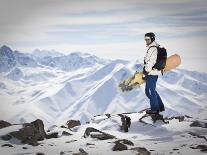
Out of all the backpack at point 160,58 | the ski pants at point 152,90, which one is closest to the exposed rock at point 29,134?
the ski pants at point 152,90

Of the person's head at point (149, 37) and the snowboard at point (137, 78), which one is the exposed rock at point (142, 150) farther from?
the person's head at point (149, 37)

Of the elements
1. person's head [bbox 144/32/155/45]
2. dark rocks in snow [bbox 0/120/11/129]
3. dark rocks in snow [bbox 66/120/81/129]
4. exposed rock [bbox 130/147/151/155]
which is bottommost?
exposed rock [bbox 130/147/151/155]

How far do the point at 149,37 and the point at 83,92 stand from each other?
3.14 ft

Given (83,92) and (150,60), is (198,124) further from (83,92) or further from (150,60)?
(83,92)

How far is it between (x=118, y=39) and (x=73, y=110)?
934 mm

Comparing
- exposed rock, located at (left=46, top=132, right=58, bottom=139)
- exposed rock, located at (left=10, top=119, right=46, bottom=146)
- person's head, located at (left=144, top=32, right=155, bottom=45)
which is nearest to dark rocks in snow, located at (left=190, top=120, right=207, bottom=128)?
person's head, located at (left=144, top=32, right=155, bottom=45)

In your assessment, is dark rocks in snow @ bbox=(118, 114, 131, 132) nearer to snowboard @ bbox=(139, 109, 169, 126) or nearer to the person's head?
snowboard @ bbox=(139, 109, 169, 126)

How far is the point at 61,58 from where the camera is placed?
8.44 m

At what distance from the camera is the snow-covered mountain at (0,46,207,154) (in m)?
8.28

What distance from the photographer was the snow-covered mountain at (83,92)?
27.2 ft

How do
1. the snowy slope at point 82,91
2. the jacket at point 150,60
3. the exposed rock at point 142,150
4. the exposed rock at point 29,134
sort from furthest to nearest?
the snowy slope at point 82,91 → the jacket at point 150,60 → the exposed rock at point 29,134 → the exposed rock at point 142,150

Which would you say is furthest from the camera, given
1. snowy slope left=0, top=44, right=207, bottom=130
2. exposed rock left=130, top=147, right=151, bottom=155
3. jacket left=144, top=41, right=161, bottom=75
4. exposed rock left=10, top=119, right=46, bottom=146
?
snowy slope left=0, top=44, right=207, bottom=130

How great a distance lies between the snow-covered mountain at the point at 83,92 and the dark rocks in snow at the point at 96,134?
0.08 meters

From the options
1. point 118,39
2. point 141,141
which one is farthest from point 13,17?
point 141,141
